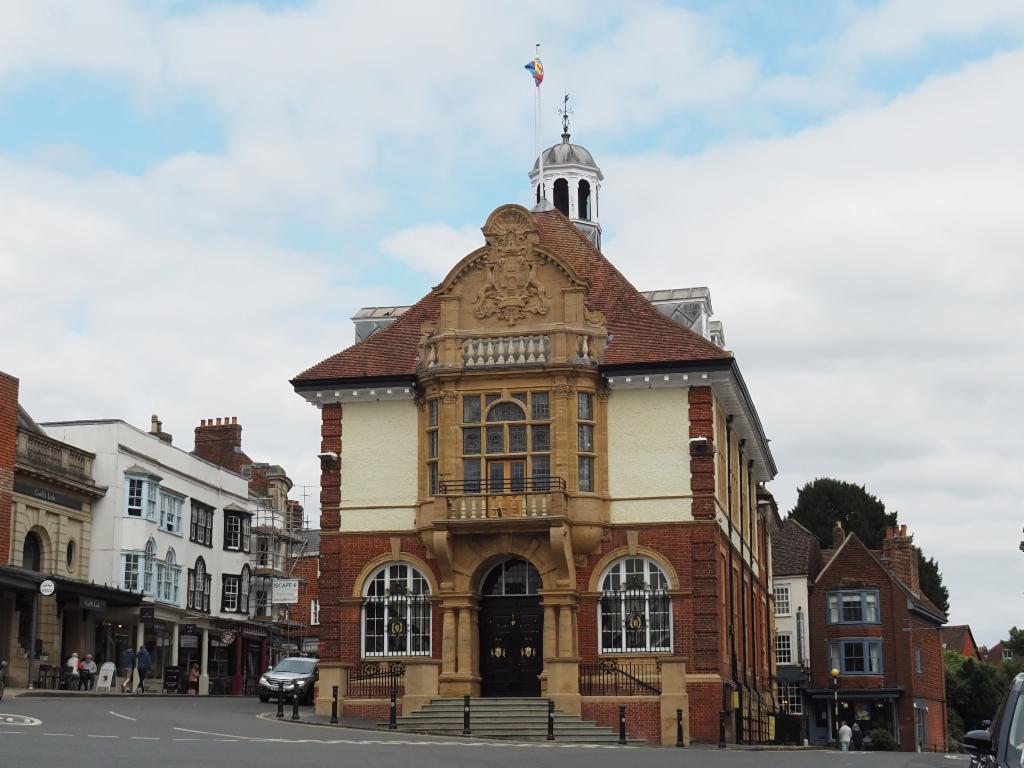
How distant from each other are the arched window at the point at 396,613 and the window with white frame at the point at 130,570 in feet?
63.5

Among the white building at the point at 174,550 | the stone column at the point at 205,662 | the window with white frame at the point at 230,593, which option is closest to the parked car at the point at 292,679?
the white building at the point at 174,550

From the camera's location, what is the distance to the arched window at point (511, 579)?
37312 millimetres

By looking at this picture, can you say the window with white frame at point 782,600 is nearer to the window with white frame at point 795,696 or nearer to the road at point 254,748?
the window with white frame at point 795,696

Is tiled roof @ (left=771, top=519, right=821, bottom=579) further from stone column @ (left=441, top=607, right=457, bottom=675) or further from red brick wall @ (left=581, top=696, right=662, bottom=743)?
red brick wall @ (left=581, top=696, right=662, bottom=743)

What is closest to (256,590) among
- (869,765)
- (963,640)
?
(869,765)

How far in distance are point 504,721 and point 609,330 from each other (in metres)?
10.5

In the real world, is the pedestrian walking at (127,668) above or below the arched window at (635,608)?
below

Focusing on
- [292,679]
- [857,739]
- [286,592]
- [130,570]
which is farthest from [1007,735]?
[857,739]

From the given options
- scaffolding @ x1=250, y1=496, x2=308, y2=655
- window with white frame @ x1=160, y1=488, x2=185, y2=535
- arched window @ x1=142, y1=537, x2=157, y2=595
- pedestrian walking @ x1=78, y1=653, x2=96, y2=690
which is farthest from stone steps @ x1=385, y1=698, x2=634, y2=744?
scaffolding @ x1=250, y1=496, x2=308, y2=655

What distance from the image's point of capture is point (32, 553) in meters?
49.8

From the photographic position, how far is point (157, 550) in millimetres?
56875

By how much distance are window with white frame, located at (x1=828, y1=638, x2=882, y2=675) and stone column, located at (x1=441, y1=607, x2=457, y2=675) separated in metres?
38.1

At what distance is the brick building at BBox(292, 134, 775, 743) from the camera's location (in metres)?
35.8

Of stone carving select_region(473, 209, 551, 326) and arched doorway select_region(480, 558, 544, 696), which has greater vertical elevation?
stone carving select_region(473, 209, 551, 326)
